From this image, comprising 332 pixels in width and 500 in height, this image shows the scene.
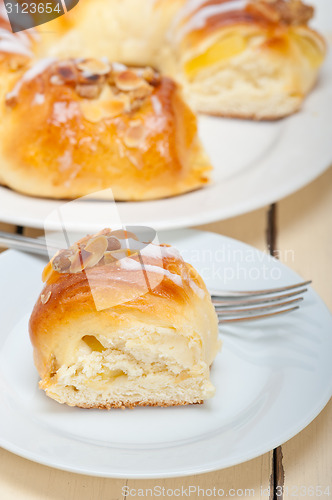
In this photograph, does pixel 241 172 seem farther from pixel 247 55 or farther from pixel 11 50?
pixel 11 50

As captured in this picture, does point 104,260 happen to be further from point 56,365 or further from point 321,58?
point 321,58

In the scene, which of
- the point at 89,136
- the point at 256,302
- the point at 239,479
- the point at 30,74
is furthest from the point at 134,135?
the point at 239,479

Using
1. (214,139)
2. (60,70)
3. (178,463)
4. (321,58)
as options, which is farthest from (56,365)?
(321,58)

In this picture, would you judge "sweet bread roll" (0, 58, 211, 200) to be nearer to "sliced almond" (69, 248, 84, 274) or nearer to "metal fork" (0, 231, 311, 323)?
"metal fork" (0, 231, 311, 323)

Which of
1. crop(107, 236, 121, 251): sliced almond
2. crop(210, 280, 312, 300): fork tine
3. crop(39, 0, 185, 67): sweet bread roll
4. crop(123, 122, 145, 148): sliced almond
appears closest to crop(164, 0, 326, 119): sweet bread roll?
crop(39, 0, 185, 67): sweet bread roll

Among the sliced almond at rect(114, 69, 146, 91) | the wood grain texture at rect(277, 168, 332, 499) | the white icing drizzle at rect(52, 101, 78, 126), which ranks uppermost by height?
the sliced almond at rect(114, 69, 146, 91)
